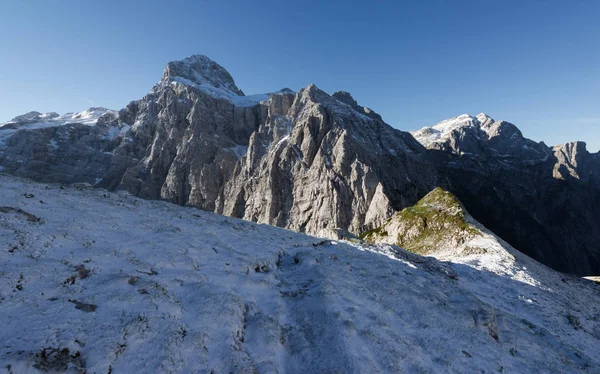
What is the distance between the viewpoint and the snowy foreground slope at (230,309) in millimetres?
8203

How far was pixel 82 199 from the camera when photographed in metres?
23.9

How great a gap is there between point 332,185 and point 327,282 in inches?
3253

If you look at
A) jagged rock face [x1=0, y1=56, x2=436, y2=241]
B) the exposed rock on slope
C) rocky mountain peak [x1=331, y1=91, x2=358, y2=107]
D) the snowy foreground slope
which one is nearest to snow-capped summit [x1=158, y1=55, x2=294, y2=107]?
jagged rock face [x1=0, y1=56, x2=436, y2=241]

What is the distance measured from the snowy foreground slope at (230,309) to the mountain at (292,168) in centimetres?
6522

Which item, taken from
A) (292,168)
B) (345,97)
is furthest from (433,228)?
(345,97)

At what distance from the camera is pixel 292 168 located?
112500 mm

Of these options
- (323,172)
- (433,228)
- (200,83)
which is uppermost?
(200,83)

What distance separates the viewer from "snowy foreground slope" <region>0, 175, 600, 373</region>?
820cm

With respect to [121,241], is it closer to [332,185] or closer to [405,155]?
[332,185]

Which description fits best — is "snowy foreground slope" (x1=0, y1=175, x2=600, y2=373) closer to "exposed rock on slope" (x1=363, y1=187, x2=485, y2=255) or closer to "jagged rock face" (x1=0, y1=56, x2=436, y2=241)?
"exposed rock on slope" (x1=363, y1=187, x2=485, y2=255)

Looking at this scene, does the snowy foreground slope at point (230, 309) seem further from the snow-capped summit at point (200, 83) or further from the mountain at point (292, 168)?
the snow-capped summit at point (200, 83)

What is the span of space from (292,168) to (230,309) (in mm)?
102314

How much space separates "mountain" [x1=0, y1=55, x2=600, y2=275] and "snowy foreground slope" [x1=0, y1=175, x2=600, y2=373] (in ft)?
214

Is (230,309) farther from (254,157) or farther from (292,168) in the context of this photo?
(254,157)
